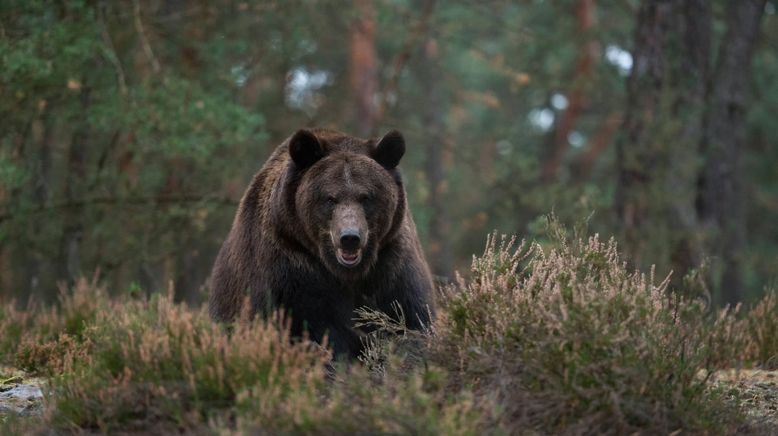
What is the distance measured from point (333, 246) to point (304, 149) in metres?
0.75

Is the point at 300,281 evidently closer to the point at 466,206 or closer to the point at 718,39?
the point at 718,39

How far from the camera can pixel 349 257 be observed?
20.8ft

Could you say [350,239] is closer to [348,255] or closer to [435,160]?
[348,255]

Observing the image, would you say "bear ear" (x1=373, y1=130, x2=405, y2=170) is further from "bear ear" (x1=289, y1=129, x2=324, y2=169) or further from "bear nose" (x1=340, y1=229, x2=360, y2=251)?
"bear nose" (x1=340, y1=229, x2=360, y2=251)

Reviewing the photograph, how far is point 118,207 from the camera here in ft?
43.7

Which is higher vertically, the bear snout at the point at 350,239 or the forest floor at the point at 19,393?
the bear snout at the point at 350,239

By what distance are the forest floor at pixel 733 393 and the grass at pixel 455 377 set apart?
0.77 feet

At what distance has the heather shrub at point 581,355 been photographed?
15.7 ft

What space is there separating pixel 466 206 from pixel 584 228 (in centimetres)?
2805

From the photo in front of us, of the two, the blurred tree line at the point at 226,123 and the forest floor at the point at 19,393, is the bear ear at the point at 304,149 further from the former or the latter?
the forest floor at the point at 19,393

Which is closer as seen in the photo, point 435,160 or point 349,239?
point 349,239

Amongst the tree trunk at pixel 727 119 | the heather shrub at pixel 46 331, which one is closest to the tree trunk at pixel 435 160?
the tree trunk at pixel 727 119

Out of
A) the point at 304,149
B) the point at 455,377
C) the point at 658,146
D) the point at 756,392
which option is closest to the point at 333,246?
the point at 304,149

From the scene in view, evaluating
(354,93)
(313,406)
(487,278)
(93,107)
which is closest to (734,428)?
(487,278)
